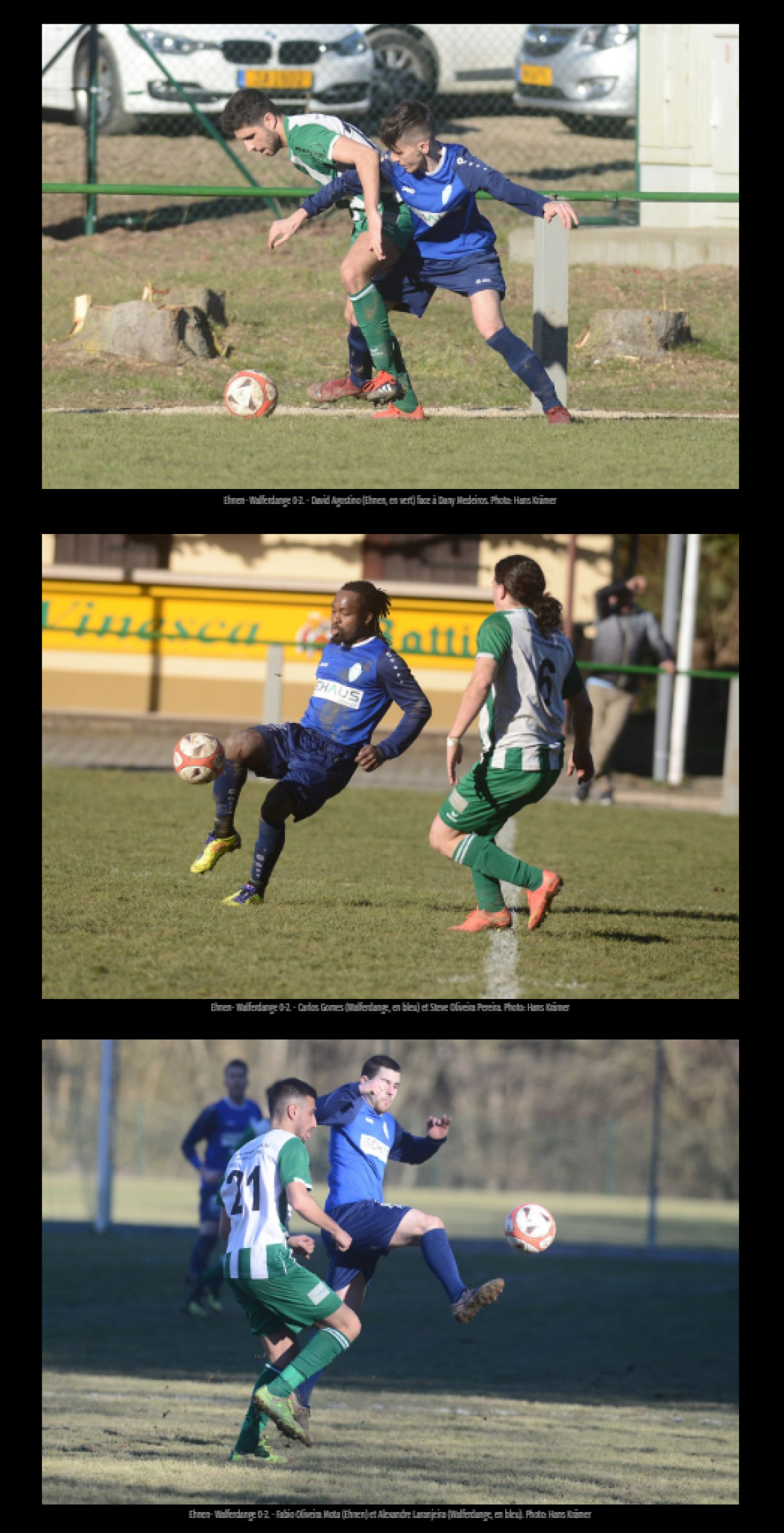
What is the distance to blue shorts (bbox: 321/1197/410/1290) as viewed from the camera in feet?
21.7

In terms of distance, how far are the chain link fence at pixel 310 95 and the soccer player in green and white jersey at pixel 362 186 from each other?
5.63 meters

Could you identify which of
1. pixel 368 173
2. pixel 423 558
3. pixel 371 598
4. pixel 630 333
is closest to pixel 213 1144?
pixel 371 598

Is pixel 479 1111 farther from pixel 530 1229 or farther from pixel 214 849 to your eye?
pixel 214 849

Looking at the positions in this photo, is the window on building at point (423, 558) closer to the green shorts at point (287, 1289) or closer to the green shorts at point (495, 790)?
the green shorts at point (495, 790)

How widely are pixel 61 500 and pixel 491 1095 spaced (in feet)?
40.6

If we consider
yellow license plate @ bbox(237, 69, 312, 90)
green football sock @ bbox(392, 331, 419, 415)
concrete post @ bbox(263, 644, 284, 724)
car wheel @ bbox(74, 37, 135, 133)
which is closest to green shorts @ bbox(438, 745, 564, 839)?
green football sock @ bbox(392, 331, 419, 415)

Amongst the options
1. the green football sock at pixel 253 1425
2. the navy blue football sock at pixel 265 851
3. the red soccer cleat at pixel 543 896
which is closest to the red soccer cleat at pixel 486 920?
the red soccer cleat at pixel 543 896

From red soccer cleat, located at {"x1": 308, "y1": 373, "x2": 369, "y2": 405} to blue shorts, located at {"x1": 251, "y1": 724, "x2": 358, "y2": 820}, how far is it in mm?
2890

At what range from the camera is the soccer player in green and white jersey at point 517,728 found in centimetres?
714

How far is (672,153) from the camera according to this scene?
15.1 m

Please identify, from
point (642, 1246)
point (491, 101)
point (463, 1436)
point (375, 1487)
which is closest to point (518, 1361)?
point (463, 1436)

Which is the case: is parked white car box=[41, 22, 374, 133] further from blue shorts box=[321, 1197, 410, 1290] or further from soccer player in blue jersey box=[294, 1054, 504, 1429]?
blue shorts box=[321, 1197, 410, 1290]

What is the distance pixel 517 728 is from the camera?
715 centimetres

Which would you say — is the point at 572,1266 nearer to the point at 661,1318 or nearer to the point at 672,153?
the point at 661,1318
